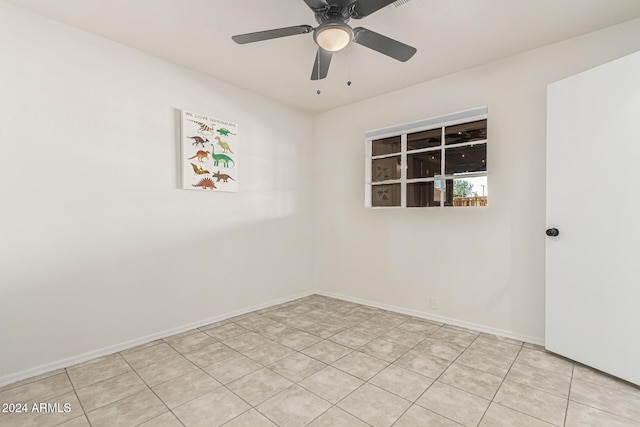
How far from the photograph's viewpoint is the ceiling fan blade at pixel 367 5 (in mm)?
1707

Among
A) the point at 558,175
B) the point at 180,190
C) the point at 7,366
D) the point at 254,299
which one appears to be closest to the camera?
the point at 7,366

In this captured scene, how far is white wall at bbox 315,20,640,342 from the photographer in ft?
8.93

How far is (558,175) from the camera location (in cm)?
248

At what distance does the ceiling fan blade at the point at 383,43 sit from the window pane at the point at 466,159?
1328 mm

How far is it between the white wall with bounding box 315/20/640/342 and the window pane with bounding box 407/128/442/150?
210mm

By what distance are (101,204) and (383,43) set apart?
2.53 m

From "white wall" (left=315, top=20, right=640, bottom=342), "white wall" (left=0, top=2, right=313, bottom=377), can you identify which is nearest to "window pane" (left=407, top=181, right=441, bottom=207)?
"white wall" (left=315, top=20, right=640, bottom=342)

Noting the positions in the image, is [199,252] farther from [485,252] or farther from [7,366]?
[485,252]

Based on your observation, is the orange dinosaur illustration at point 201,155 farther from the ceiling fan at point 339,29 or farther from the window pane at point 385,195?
the window pane at point 385,195

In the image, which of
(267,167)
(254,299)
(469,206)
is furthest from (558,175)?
(254,299)

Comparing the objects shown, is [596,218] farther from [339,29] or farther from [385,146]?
[339,29]

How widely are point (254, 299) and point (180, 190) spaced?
1.55 meters

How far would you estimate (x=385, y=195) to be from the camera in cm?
375

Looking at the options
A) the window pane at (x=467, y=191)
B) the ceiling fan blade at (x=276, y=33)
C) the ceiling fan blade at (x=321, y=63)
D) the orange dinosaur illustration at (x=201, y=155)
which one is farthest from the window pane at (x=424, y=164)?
the orange dinosaur illustration at (x=201, y=155)
